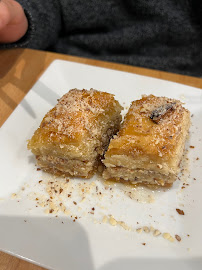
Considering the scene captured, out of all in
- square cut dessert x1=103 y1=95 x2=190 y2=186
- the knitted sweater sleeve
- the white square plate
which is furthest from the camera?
the knitted sweater sleeve

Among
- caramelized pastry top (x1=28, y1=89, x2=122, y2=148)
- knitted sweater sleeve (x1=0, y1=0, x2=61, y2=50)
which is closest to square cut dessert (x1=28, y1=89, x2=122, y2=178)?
caramelized pastry top (x1=28, y1=89, x2=122, y2=148)

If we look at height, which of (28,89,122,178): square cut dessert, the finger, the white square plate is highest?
the finger

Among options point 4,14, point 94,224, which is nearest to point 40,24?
point 4,14

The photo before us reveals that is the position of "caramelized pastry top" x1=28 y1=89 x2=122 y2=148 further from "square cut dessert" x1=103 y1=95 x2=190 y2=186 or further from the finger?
the finger

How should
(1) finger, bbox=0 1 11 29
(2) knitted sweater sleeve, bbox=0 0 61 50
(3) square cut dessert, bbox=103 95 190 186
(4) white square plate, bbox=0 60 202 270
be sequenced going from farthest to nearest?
(2) knitted sweater sleeve, bbox=0 0 61 50 → (1) finger, bbox=0 1 11 29 → (3) square cut dessert, bbox=103 95 190 186 → (4) white square plate, bbox=0 60 202 270

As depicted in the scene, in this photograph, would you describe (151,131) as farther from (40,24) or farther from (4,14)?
(40,24)

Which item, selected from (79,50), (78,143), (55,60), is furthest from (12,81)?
(78,143)

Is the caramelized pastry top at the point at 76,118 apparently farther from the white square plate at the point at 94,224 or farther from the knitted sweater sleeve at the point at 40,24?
the knitted sweater sleeve at the point at 40,24
